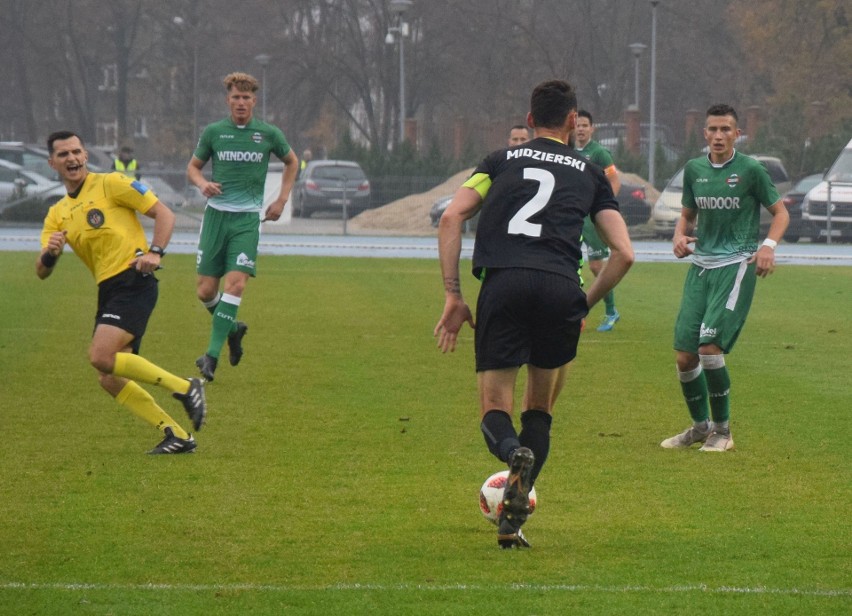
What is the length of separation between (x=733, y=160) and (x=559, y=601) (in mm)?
4025

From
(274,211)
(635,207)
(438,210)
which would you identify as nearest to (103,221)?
(274,211)

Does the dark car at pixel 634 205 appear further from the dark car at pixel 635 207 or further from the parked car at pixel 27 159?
the parked car at pixel 27 159

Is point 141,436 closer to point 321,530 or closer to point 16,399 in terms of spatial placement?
point 16,399

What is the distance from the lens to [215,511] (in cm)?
688

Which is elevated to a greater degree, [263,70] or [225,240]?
[225,240]

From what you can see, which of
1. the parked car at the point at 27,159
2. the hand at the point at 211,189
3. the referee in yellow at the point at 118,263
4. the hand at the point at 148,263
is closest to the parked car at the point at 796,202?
the parked car at the point at 27,159

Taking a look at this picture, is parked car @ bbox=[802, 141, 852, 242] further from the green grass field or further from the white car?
the green grass field

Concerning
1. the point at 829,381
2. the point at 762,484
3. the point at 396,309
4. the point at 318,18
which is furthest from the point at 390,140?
the point at 762,484

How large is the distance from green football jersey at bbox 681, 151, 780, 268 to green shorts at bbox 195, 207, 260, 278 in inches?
160

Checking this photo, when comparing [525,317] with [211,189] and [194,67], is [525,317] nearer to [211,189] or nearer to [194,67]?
[211,189]

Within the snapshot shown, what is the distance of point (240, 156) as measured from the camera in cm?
1177

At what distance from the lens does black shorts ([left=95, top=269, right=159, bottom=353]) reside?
8.36 m

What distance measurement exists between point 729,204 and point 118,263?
11.4ft

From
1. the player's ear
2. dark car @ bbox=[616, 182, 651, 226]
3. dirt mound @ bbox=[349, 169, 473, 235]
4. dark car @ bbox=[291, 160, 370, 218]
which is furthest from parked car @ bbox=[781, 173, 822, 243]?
the player's ear
